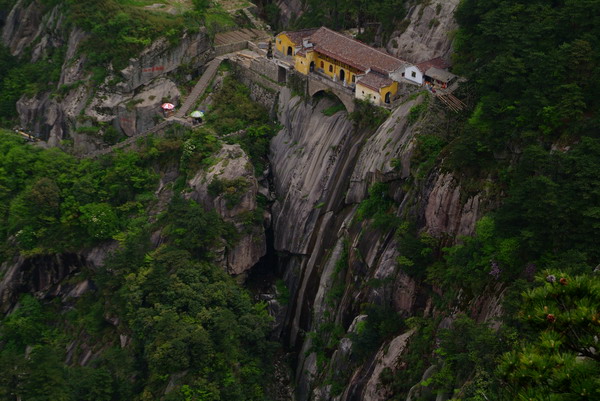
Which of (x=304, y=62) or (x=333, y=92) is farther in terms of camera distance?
(x=304, y=62)

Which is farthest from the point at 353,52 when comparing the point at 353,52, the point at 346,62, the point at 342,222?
the point at 342,222

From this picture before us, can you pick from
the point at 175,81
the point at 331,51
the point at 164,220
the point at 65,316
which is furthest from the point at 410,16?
the point at 65,316

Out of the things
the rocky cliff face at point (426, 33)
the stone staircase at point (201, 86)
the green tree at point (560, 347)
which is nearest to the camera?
the green tree at point (560, 347)

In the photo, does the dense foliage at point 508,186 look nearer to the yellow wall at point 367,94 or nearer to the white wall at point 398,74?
the white wall at point 398,74

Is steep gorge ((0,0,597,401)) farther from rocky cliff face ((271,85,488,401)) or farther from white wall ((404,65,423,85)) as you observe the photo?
white wall ((404,65,423,85))

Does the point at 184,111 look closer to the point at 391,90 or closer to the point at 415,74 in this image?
the point at 391,90

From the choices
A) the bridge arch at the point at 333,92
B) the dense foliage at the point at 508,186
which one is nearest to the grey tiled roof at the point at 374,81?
the bridge arch at the point at 333,92

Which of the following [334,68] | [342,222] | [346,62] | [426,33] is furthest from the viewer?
[426,33]

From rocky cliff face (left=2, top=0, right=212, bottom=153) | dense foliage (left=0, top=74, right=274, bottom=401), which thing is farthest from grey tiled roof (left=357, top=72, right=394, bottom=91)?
rocky cliff face (left=2, top=0, right=212, bottom=153)
